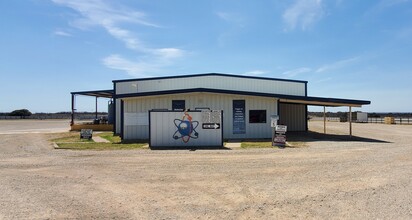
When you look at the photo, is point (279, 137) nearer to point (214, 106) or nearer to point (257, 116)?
point (257, 116)

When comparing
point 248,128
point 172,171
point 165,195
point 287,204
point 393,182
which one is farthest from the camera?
point 248,128

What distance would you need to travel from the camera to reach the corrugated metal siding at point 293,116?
3341 centimetres

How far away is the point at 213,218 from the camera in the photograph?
19.8 ft

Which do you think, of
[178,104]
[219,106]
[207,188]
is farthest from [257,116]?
[207,188]

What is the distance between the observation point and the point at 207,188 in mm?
8328

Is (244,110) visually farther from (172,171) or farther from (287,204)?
(287,204)

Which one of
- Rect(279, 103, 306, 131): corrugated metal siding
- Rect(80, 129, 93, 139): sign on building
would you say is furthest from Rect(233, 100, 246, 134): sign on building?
Rect(279, 103, 306, 131): corrugated metal siding

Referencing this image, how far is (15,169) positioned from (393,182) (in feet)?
36.4

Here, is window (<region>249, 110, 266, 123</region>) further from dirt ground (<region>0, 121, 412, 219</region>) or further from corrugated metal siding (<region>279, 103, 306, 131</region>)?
dirt ground (<region>0, 121, 412, 219</region>)

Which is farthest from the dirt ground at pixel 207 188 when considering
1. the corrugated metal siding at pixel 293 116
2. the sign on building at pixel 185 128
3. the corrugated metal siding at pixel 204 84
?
the corrugated metal siding at pixel 293 116

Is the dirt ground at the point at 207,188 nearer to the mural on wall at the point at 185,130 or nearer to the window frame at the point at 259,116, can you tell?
the mural on wall at the point at 185,130

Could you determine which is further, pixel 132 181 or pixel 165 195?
pixel 132 181

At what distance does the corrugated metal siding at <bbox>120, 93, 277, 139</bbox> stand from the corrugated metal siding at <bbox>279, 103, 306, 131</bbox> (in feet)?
32.5

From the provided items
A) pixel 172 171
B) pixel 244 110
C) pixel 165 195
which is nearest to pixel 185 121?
pixel 244 110
